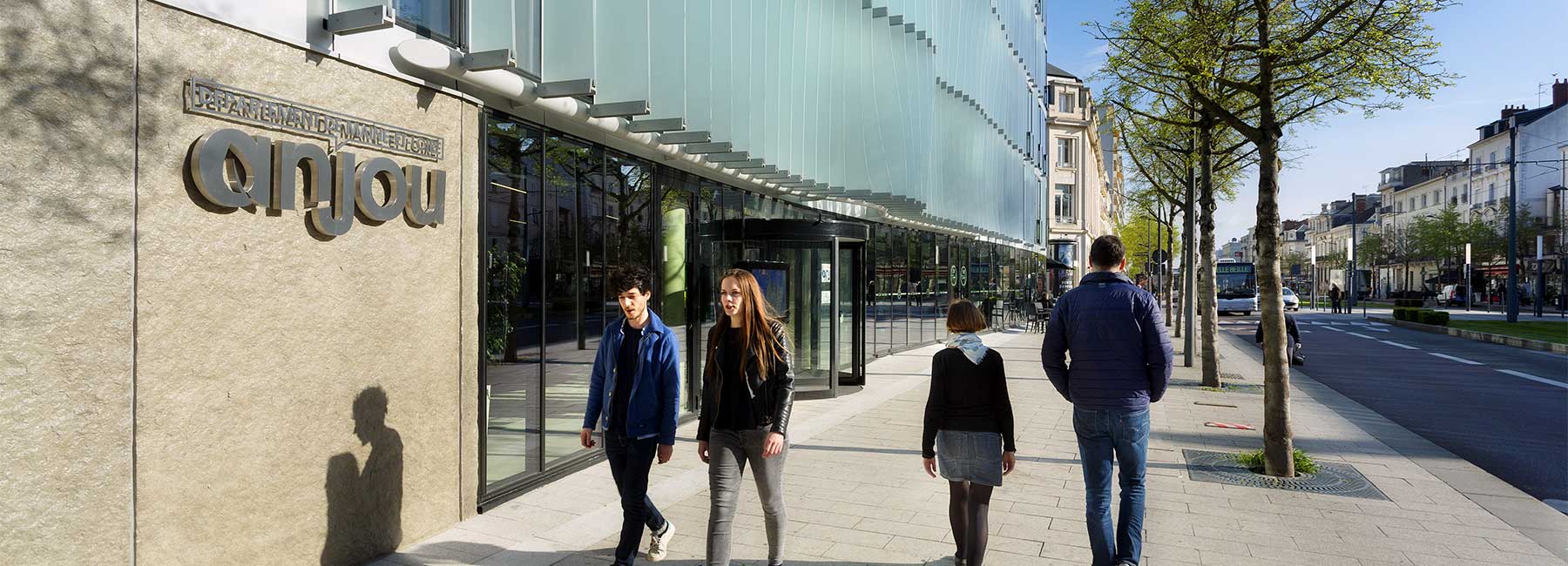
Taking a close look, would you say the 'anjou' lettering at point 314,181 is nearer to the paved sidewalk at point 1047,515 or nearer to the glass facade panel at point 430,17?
the glass facade panel at point 430,17

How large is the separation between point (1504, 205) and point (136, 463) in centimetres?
7360

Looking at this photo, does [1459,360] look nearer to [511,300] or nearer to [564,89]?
[564,89]

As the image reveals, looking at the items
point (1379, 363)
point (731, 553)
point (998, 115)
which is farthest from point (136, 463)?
point (998, 115)

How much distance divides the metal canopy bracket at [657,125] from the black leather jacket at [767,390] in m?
3.89

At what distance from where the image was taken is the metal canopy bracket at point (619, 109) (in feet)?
23.8

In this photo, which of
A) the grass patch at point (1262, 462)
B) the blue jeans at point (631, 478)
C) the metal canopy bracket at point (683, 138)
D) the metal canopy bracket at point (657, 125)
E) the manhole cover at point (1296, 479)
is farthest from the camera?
the metal canopy bracket at point (683, 138)

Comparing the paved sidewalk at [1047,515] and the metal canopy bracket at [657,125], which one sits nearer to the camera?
the paved sidewalk at [1047,515]

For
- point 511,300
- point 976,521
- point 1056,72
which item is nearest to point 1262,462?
point 976,521

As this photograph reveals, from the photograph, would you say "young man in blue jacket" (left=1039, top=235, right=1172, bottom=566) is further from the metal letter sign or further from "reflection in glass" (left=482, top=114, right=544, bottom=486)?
"reflection in glass" (left=482, top=114, right=544, bottom=486)

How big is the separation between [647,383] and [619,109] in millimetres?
3230

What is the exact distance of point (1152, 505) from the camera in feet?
21.7

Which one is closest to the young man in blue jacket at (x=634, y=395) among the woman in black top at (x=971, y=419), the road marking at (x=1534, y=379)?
the woman in black top at (x=971, y=419)

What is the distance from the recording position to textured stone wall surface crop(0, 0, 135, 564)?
345 cm

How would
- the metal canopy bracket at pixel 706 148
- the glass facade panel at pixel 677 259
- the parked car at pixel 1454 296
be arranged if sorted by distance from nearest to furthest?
the metal canopy bracket at pixel 706 148 < the glass facade panel at pixel 677 259 < the parked car at pixel 1454 296
